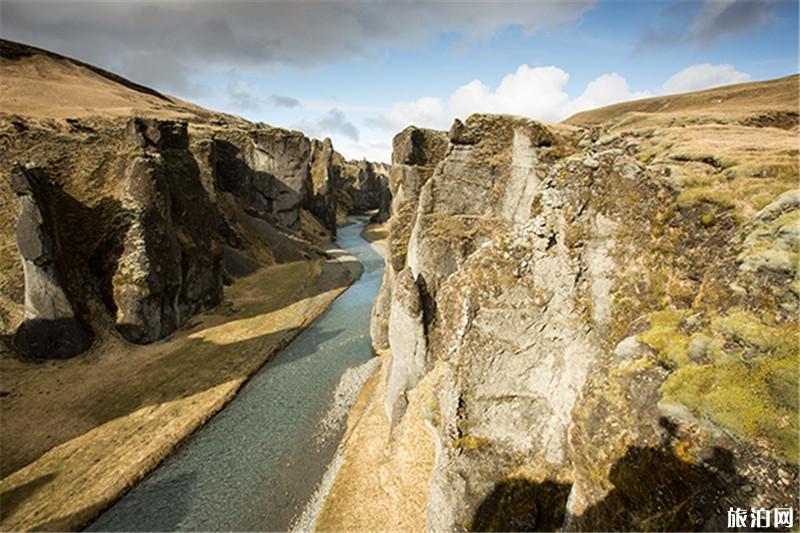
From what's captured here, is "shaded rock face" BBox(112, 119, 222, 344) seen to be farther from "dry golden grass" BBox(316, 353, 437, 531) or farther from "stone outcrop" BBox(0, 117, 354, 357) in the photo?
"dry golden grass" BBox(316, 353, 437, 531)

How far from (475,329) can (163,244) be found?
36.1 meters

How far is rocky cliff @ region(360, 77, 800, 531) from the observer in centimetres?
664

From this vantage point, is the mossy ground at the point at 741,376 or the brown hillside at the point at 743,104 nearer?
the mossy ground at the point at 741,376

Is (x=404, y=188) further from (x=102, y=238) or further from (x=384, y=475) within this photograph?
(x=102, y=238)

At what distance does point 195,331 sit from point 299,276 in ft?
71.1

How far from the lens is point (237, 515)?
18.7 meters

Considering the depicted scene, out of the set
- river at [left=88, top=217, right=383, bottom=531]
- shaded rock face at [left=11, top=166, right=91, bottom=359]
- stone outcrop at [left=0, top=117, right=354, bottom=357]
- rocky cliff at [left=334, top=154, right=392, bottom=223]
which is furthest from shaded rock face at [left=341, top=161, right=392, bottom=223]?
shaded rock face at [left=11, top=166, right=91, bottom=359]

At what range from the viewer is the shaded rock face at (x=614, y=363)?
6648 millimetres

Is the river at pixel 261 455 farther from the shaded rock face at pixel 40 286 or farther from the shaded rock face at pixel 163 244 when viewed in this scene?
the shaded rock face at pixel 40 286

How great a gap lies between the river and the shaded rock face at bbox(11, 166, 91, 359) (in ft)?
50.2

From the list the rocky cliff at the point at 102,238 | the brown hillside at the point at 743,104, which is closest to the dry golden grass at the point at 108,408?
the rocky cliff at the point at 102,238

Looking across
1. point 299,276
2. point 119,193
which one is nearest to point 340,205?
point 299,276

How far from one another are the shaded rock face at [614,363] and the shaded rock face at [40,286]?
32.6 metres

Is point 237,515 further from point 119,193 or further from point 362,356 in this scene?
point 119,193
